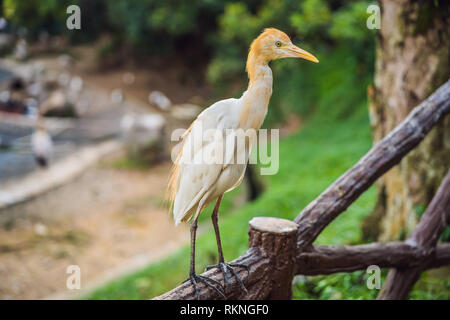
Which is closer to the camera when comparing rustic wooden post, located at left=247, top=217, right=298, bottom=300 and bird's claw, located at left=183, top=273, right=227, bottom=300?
bird's claw, located at left=183, top=273, right=227, bottom=300

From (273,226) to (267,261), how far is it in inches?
7.0

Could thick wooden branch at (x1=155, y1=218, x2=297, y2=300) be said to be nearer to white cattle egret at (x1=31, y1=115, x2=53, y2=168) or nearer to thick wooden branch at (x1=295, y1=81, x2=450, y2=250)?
thick wooden branch at (x1=295, y1=81, x2=450, y2=250)

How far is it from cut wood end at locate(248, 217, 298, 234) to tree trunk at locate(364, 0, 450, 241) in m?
1.63

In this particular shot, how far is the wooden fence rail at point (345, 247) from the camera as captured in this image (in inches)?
89.7

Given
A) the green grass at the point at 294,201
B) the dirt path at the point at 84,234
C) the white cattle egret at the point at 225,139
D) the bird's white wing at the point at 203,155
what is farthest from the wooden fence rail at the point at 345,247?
the dirt path at the point at 84,234

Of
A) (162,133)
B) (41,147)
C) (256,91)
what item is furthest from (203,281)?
(162,133)

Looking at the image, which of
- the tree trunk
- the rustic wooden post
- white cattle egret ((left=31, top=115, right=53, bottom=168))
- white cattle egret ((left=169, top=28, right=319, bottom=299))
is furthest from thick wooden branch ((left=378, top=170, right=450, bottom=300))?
white cattle egret ((left=31, top=115, right=53, bottom=168))

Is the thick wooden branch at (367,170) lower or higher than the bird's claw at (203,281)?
higher

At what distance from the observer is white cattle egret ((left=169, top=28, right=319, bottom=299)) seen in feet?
6.78

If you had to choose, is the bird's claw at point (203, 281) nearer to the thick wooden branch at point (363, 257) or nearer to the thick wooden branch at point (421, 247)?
the thick wooden branch at point (363, 257)

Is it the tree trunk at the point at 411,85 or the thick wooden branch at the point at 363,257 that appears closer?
the thick wooden branch at the point at 363,257

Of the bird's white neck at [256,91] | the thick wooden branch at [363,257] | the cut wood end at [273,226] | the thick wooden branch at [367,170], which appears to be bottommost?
the thick wooden branch at [363,257]

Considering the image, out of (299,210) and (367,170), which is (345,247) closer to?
(367,170)
